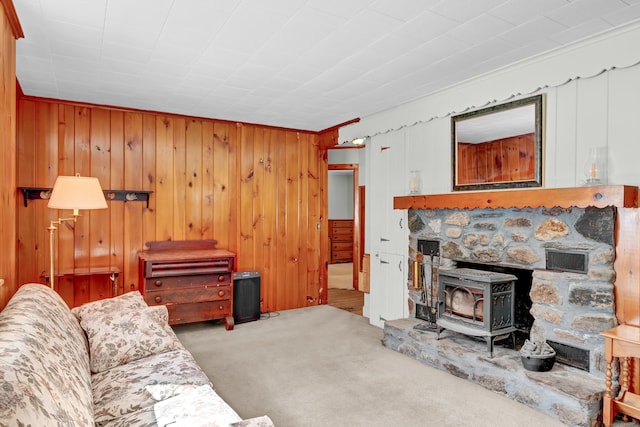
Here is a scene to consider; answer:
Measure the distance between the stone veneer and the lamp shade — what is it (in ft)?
9.76

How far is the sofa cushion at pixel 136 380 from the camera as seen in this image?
5.57 ft

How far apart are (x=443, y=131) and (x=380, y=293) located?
6.10ft

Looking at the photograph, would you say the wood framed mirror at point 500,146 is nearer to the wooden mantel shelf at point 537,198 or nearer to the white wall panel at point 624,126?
the wooden mantel shelf at point 537,198

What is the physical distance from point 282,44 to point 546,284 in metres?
2.44

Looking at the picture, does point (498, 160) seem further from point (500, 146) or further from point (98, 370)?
point (98, 370)

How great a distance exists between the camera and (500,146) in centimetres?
311

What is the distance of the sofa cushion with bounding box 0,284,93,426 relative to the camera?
3.26 feet

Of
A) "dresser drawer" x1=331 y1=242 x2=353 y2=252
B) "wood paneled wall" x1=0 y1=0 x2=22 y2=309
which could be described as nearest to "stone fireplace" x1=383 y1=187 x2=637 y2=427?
"wood paneled wall" x1=0 y1=0 x2=22 y2=309

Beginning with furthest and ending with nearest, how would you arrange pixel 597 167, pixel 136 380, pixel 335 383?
pixel 335 383
pixel 597 167
pixel 136 380

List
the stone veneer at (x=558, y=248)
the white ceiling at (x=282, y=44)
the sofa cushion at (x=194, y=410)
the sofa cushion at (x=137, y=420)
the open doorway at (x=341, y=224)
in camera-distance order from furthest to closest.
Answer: the open doorway at (x=341, y=224), the stone veneer at (x=558, y=248), the white ceiling at (x=282, y=44), the sofa cushion at (x=137, y=420), the sofa cushion at (x=194, y=410)

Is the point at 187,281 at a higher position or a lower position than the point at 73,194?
lower

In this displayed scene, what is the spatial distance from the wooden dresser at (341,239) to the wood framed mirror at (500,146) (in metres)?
A: 5.88

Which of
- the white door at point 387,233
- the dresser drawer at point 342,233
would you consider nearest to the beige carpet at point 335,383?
the white door at point 387,233

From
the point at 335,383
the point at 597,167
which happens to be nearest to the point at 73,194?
the point at 335,383
